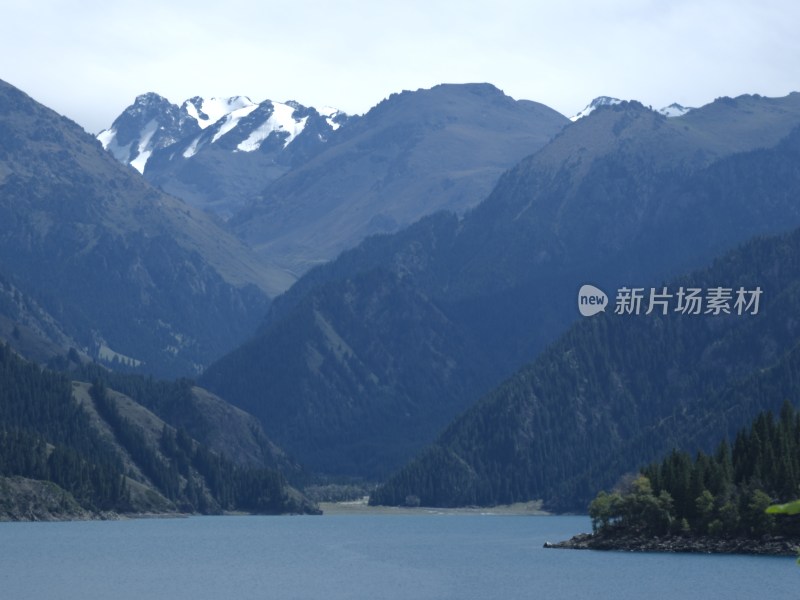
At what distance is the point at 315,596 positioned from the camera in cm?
19925

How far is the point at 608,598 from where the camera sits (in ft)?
637

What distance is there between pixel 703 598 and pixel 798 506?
384 feet

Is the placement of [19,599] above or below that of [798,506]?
below

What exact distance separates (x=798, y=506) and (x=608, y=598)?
119584mm

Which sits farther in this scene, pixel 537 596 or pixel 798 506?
pixel 537 596

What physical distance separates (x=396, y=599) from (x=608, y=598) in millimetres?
23984

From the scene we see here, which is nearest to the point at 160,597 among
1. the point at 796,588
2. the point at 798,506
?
the point at 796,588

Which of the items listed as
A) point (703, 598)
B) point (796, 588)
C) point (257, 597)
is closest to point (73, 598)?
point (257, 597)

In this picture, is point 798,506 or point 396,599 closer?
point 798,506

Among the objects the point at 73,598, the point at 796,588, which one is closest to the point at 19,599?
the point at 73,598

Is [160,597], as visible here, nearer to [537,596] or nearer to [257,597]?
[257,597]

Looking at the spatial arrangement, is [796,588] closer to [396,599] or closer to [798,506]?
[396,599]

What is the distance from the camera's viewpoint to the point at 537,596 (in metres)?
198

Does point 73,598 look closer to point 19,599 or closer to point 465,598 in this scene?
point 19,599
